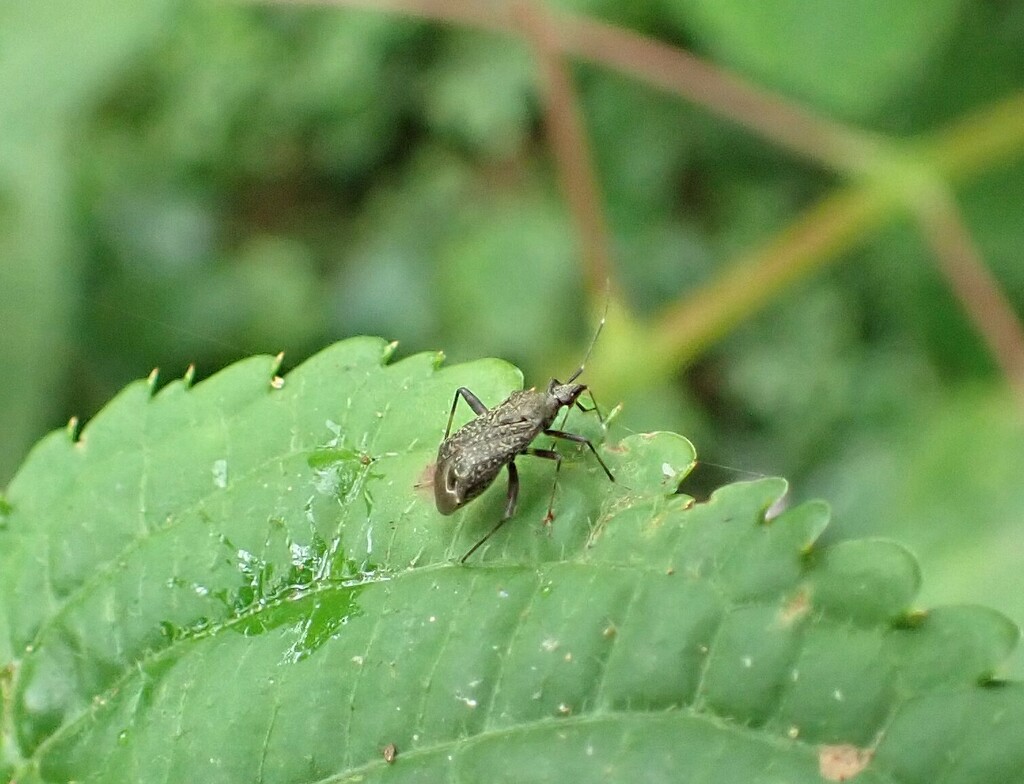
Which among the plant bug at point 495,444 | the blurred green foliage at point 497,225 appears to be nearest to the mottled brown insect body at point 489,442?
the plant bug at point 495,444

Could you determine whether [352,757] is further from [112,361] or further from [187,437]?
[112,361]

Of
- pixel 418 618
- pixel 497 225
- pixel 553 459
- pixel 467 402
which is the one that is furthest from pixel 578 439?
pixel 497 225

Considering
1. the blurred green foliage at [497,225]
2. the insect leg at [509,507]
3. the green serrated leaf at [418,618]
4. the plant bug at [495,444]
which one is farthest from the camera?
the blurred green foliage at [497,225]

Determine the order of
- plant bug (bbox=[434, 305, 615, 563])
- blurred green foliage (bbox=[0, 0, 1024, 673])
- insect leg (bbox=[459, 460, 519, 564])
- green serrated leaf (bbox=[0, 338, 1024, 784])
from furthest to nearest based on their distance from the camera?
blurred green foliage (bbox=[0, 0, 1024, 673]), plant bug (bbox=[434, 305, 615, 563]), insect leg (bbox=[459, 460, 519, 564]), green serrated leaf (bbox=[0, 338, 1024, 784])

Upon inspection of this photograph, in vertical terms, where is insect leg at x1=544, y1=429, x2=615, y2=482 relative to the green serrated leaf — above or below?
above

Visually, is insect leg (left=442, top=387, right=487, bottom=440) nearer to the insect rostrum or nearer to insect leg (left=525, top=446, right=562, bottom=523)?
the insect rostrum

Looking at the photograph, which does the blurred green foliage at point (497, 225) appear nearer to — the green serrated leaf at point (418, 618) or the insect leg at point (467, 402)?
the insect leg at point (467, 402)

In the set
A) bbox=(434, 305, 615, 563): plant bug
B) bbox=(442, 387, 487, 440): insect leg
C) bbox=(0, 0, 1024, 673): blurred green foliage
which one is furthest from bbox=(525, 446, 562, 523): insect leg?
bbox=(0, 0, 1024, 673): blurred green foliage
